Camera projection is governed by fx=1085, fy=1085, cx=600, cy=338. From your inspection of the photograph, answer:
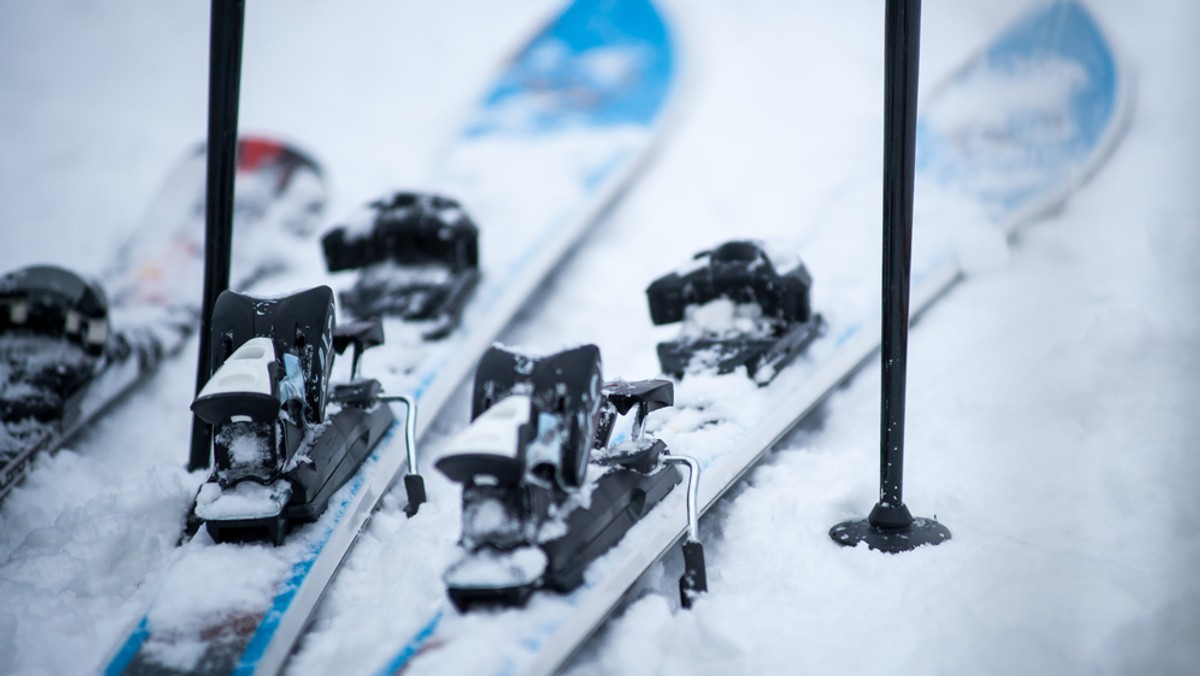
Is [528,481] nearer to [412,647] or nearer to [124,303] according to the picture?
[412,647]

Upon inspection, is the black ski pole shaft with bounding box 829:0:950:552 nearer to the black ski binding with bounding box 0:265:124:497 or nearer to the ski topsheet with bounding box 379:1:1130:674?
the ski topsheet with bounding box 379:1:1130:674

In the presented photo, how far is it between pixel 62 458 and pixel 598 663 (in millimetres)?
1758

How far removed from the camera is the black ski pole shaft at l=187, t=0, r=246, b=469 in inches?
103

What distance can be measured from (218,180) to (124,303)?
1374mm

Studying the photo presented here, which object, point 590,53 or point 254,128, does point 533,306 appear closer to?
point 590,53

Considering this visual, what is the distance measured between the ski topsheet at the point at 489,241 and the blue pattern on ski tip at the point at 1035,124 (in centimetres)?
133

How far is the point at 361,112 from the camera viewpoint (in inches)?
255

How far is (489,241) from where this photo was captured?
4.02m

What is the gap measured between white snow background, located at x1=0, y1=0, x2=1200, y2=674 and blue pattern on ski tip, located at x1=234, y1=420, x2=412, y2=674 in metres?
0.08

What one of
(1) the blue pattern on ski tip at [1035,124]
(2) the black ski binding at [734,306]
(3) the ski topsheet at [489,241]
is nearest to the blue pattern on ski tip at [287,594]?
(3) the ski topsheet at [489,241]

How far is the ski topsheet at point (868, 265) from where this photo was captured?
1823mm

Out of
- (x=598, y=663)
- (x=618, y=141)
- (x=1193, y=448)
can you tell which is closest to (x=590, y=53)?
(x=618, y=141)

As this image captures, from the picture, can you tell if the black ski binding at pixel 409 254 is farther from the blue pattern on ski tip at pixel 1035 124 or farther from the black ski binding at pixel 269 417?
the blue pattern on ski tip at pixel 1035 124

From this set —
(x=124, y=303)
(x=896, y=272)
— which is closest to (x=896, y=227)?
(x=896, y=272)
